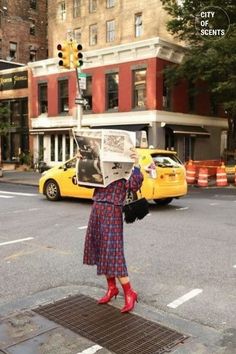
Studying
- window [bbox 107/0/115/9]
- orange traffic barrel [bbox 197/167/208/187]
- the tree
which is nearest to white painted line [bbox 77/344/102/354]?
orange traffic barrel [bbox 197/167/208/187]

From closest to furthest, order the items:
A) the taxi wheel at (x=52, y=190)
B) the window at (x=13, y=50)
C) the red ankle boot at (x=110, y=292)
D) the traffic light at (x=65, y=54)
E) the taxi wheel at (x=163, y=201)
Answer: the red ankle boot at (x=110, y=292) → the taxi wheel at (x=163, y=201) → the taxi wheel at (x=52, y=190) → the traffic light at (x=65, y=54) → the window at (x=13, y=50)

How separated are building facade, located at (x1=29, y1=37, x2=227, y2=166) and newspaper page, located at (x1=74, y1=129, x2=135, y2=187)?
66.0ft

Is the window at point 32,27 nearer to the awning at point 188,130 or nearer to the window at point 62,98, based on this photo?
the window at point 62,98

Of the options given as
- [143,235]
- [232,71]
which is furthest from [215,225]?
[232,71]

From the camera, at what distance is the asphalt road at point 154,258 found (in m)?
5.15

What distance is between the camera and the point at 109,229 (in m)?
4.68

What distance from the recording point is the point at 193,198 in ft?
49.5

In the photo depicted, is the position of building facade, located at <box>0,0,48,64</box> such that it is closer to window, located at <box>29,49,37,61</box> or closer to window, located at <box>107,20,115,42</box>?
window, located at <box>29,49,37,61</box>

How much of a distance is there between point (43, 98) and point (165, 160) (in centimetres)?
1953

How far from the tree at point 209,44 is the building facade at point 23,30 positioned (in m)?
24.4

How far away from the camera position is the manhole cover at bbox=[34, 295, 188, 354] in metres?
3.96

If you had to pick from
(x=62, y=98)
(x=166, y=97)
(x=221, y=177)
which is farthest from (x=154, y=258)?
(x=62, y=98)

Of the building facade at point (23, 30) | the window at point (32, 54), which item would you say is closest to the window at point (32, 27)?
the building facade at point (23, 30)

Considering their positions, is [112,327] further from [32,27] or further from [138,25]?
[32,27]
